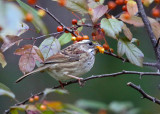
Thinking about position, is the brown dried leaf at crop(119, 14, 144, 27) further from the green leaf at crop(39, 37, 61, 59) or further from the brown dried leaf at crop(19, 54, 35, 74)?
the brown dried leaf at crop(19, 54, 35, 74)

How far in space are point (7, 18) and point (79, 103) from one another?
2.02 m

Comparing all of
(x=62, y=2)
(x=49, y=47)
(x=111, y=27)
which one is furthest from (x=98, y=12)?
(x=49, y=47)

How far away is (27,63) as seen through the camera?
2.52 metres

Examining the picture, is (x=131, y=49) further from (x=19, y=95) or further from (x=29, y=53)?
(x=19, y=95)

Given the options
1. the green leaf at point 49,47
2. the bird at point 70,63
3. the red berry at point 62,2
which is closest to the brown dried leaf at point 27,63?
the green leaf at point 49,47

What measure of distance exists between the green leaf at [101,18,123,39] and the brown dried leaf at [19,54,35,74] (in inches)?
23.6

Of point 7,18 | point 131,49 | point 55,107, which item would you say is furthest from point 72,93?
point 7,18

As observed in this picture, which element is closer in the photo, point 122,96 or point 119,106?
point 119,106

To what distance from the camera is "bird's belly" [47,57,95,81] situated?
12.0ft

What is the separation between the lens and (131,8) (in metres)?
2.59

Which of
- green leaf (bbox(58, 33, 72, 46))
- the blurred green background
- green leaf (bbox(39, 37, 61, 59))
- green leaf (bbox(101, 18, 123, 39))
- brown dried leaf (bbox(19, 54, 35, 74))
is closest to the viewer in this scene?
green leaf (bbox(101, 18, 123, 39))

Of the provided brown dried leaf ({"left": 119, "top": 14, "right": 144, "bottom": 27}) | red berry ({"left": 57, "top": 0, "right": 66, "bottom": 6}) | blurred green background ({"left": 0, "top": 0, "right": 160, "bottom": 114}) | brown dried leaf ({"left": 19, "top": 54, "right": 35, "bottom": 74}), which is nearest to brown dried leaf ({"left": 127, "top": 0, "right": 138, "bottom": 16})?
brown dried leaf ({"left": 119, "top": 14, "right": 144, "bottom": 27})

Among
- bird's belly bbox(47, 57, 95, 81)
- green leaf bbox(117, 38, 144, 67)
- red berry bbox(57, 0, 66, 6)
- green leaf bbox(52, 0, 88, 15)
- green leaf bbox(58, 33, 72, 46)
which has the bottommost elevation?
bird's belly bbox(47, 57, 95, 81)

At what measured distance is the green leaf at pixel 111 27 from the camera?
2.40 meters
